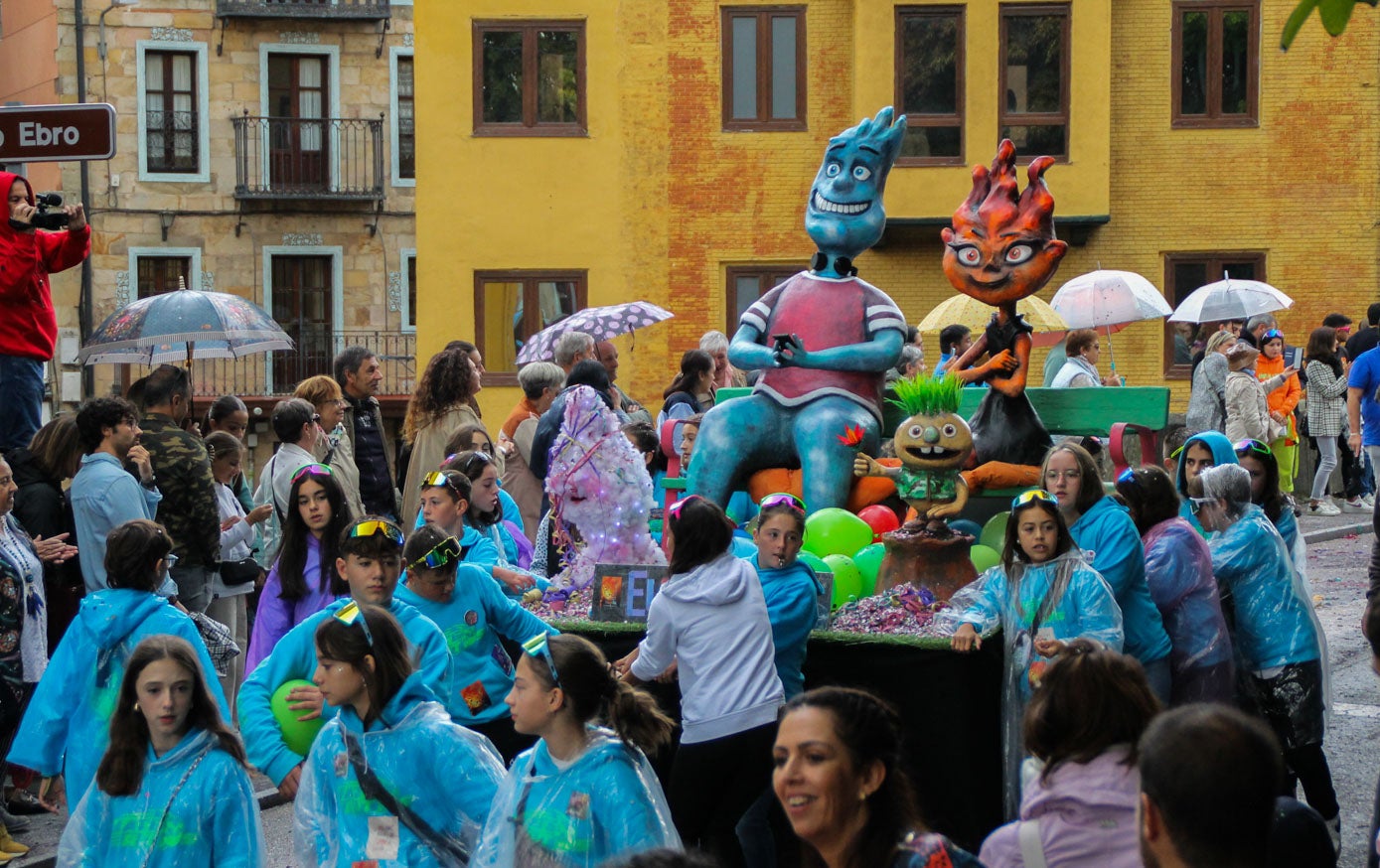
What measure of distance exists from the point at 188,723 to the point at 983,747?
10.2ft

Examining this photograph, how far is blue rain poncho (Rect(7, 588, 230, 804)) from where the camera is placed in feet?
19.7

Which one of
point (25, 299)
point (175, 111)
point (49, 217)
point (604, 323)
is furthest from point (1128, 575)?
point (175, 111)

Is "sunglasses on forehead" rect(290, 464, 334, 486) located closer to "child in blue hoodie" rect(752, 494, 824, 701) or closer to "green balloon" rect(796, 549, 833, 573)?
"child in blue hoodie" rect(752, 494, 824, 701)

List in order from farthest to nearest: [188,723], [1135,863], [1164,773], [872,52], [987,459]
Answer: [872,52] → [987,459] → [188,723] → [1135,863] → [1164,773]

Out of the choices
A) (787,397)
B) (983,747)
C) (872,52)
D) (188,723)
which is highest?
(872,52)

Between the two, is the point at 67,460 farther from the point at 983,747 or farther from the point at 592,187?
the point at 592,187

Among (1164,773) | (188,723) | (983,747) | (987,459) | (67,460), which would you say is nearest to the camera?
(1164,773)

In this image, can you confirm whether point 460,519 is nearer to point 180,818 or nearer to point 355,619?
point 355,619

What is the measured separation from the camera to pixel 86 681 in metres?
6.09

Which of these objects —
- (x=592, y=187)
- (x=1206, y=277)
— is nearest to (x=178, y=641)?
(x=592, y=187)

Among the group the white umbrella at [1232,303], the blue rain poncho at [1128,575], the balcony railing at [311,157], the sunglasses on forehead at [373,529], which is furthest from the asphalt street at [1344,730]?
the balcony railing at [311,157]

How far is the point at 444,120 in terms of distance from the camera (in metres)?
21.3

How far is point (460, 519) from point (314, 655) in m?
1.69

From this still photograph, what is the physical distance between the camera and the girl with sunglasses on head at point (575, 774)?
445 cm
